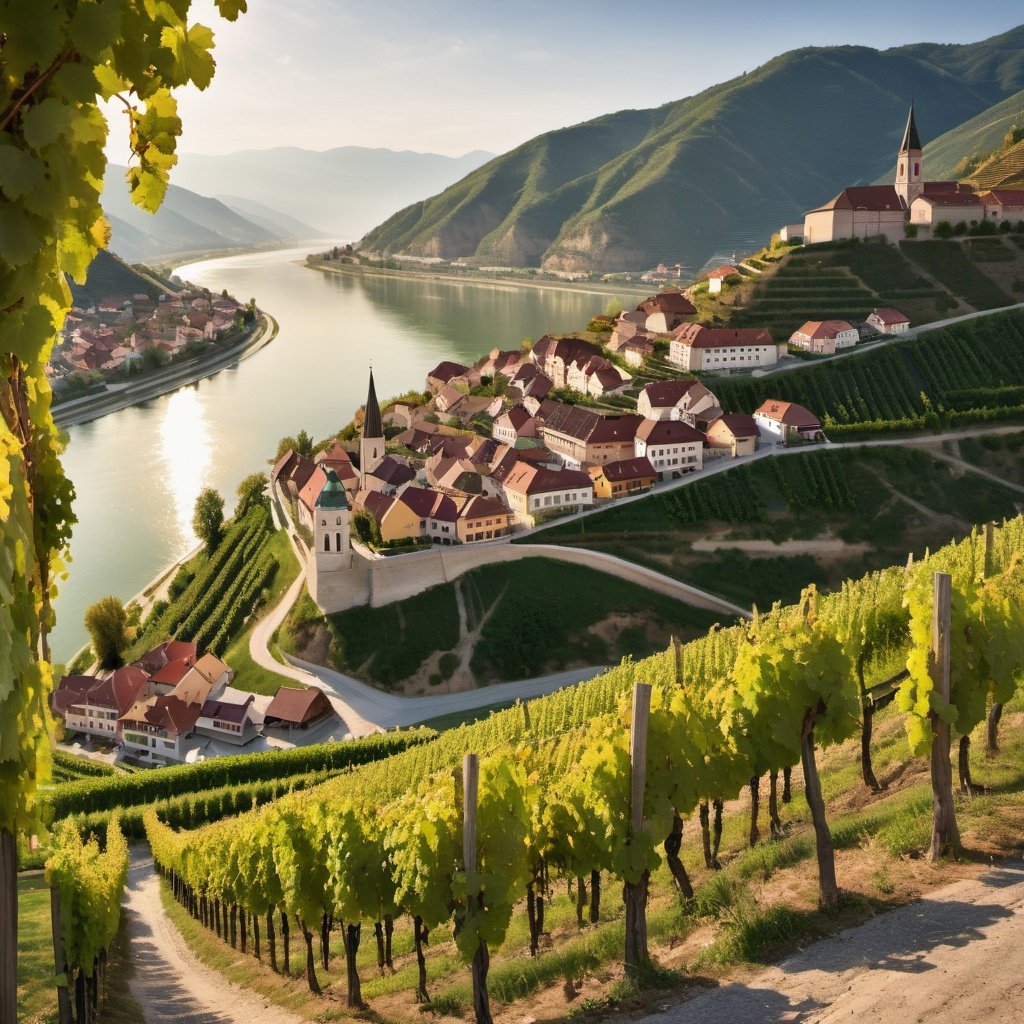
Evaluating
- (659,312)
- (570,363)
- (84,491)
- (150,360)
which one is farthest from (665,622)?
(150,360)

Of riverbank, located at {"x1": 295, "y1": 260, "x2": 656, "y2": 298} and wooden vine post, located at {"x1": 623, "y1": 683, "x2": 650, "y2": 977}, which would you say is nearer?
wooden vine post, located at {"x1": 623, "y1": 683, "x2": 650, "y2": 977}

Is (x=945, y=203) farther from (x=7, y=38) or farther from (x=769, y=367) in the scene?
(x=7, y=38)

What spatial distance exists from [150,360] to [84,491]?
113 feet

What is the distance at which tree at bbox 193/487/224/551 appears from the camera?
163 feet

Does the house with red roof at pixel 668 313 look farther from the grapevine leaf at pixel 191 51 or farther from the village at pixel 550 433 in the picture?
the grapevine leaf at pixel 191 51

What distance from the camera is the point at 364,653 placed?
38.1 metres

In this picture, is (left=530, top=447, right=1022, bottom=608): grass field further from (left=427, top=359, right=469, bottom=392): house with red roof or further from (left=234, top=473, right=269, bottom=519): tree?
(left=427, top=359, right=469, bottom=392): house with red roof

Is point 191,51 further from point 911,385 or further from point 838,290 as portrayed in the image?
point 838,290

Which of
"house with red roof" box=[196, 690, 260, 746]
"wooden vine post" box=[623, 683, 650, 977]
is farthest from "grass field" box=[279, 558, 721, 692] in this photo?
"wooden vine post" box=[623, 683, 650, 977]

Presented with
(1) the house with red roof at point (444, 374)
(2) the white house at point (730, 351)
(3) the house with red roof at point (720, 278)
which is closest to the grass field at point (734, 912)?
(2) the white house at point (730, 351)

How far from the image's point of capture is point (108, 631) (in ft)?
133

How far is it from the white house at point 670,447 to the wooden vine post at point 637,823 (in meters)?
38.3

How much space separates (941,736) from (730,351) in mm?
49279

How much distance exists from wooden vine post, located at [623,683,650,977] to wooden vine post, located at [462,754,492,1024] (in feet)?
4.21
